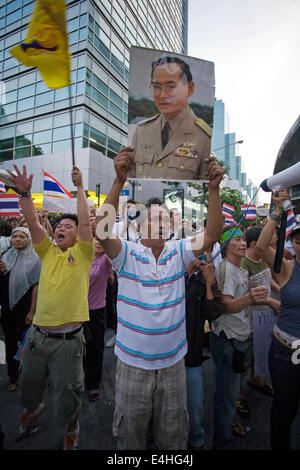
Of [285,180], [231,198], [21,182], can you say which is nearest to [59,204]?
[21,182]

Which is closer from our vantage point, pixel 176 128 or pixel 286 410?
pixel 176 128

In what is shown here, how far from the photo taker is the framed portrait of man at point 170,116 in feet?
5.79

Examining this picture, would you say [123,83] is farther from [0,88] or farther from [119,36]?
[0,88]

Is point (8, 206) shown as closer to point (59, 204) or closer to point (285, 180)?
point (59, 204)

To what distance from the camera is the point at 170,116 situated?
5.95ft

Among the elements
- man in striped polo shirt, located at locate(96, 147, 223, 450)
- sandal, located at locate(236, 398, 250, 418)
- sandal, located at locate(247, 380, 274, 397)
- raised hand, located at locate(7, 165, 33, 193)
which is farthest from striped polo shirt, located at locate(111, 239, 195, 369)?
sandal, located at locate(247, 380, 274, 397)

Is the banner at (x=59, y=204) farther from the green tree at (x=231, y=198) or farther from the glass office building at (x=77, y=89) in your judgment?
the green tree at (x=231, y=198)

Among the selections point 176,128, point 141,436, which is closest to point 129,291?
point 141,436

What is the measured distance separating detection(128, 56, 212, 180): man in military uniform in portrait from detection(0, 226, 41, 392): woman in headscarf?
2220mm

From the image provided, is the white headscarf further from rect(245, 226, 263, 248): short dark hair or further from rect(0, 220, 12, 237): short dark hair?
rect(245, 226, 263, 248): short dark hair

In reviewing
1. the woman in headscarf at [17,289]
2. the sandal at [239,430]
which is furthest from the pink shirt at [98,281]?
the sandal at [239,430]

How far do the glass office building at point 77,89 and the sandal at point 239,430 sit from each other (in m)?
20.4
